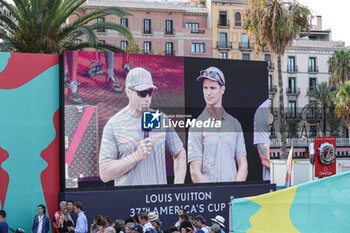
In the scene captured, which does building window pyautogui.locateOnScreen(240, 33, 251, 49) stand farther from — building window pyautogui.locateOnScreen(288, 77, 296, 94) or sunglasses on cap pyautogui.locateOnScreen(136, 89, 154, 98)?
sunglasses on cap pyautogui.locateOnScreen(136, 89, 154, 98)

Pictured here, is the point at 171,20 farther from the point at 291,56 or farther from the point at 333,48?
the point at 333,48

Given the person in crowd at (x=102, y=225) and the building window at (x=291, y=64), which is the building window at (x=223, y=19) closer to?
the building window at (x=291, y=64)

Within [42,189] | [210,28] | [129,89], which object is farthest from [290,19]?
[210,28]

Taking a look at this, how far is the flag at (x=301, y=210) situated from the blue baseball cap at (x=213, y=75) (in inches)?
441

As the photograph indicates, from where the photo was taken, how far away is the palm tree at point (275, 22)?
38.9 m

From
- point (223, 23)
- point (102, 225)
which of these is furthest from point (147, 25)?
point (102, 225)

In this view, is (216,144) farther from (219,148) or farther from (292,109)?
(292,109)

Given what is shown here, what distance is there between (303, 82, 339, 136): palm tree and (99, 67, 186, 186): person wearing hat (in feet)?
183

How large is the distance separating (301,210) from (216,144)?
11317mm

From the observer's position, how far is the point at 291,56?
72.6m

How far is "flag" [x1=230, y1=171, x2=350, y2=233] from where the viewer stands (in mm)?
7391

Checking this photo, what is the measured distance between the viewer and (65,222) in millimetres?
14742

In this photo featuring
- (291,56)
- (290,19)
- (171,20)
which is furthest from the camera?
(291,56)

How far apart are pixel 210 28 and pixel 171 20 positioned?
5.06 metres
